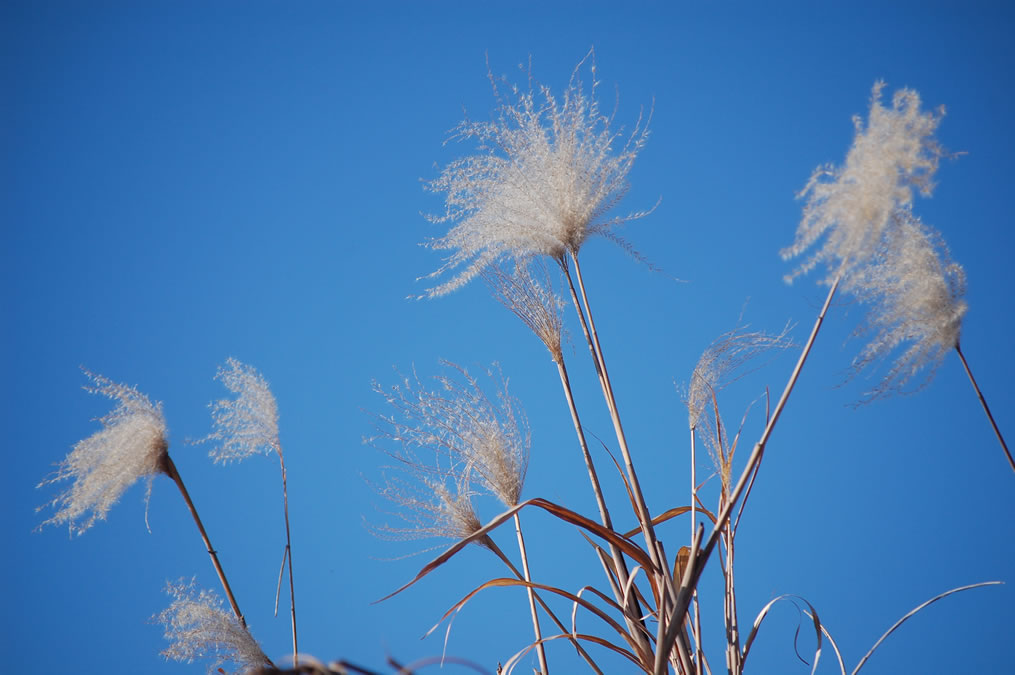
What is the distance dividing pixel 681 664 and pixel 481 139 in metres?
0.98

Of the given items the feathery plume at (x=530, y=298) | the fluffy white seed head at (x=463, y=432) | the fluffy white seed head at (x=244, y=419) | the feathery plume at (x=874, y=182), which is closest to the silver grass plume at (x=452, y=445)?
the fluffy white seed head at (x=463, y=432)

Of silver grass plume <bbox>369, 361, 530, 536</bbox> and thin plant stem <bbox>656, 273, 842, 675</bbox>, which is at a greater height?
silver grass plume <bbox>369, 361, 530, 536</bbox>

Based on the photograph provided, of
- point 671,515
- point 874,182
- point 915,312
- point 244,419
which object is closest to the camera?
point 874,182

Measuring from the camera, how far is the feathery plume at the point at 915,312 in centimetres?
129

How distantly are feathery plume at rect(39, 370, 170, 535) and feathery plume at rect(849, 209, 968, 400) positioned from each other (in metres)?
1.25

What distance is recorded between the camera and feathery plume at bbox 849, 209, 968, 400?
1293 mm

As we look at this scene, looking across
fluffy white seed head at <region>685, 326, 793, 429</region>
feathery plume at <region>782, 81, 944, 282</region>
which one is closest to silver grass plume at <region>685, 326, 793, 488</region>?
fluffy white seed head at <region>685, 326, 793, 429</region>

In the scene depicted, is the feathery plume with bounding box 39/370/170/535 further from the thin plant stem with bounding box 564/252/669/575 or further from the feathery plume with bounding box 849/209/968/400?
the feathery plume with bounding box 849/209/968/400

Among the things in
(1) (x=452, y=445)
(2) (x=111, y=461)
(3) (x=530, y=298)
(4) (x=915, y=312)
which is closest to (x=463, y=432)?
(1) (x=452, y=445)

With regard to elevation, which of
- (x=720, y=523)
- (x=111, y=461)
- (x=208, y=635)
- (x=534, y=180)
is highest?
(x=534, y=180)

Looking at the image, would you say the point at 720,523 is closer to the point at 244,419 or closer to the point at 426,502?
the point at 426,502

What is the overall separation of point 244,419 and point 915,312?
126 centimetres

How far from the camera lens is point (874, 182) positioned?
0.97 metres

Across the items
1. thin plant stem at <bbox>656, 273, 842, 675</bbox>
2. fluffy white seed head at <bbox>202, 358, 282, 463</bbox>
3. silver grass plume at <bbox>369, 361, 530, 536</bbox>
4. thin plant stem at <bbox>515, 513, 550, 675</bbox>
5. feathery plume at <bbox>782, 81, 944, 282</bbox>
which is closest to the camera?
thin plant stem at <bbox>656, 273, 842, 675</bbox>
